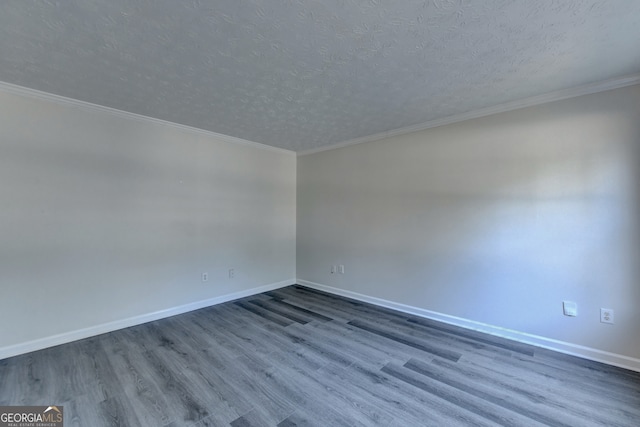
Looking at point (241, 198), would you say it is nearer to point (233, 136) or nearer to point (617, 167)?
point (233, 136)

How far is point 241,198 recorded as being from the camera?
4012 millimetres

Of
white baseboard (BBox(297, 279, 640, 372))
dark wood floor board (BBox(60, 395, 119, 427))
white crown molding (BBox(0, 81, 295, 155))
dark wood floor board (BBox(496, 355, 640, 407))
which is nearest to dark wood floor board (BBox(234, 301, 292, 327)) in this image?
white baseboard (BBox(297, 279, 640, 372))

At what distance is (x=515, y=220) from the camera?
8.67 feet

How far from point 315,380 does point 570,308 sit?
7.87 feet

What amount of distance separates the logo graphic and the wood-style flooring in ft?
0.15

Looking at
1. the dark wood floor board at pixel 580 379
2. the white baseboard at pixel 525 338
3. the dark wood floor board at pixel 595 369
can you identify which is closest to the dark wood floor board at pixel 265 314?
the white baseboard at pixel 525 338

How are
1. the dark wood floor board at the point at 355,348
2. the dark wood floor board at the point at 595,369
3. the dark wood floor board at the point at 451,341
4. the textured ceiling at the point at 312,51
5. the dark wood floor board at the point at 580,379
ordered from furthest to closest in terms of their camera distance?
the dark wood floor board at the point at 451,341
the dark wood floor board at the point at 355,348
the dark wood floor board at the point at 595,369
the dark wood floor board at the point at 580,379
the textured ceiling at the point at 312,51

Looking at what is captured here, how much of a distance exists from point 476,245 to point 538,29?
200 centimetres

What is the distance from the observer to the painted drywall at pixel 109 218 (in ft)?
7.76

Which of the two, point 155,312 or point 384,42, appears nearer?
point 384,42

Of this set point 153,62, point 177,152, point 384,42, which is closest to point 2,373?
point 177,152

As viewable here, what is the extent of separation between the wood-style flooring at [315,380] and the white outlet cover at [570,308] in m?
0.40

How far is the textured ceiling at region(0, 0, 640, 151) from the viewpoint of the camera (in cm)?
147

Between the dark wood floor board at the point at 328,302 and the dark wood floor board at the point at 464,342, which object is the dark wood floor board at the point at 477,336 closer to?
the dark wood floor board at the point at 464,342
